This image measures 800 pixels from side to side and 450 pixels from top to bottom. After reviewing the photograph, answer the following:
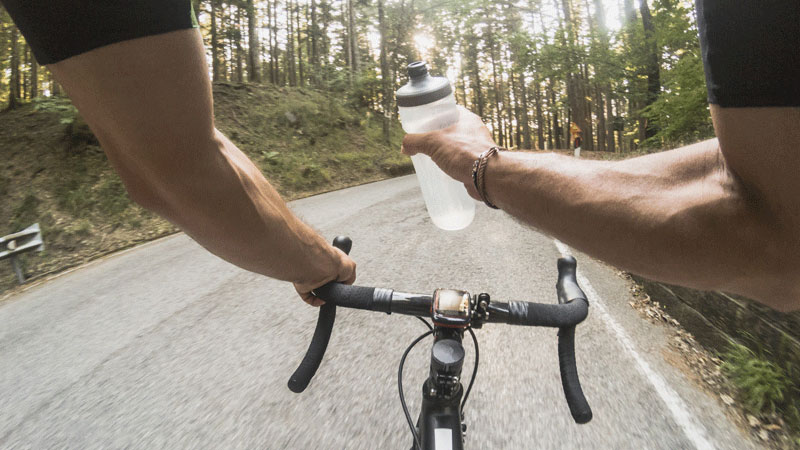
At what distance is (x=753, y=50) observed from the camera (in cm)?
52

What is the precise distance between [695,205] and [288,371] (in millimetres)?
3599

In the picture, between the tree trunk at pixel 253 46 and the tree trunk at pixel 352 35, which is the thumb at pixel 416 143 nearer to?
the tree trunk at pixel 253 46

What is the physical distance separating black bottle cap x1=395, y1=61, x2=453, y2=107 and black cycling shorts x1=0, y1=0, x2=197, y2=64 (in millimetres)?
695

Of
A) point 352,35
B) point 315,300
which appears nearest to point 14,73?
point 352,35


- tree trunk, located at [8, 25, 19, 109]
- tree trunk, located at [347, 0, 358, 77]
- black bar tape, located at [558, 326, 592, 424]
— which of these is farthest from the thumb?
tree trunk, located at [347, 0, 358, 77]

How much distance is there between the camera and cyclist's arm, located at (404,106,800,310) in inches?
21.9

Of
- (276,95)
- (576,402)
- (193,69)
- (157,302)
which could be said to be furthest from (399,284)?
(276,95)

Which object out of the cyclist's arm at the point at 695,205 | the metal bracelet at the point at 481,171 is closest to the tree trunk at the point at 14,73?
the metal bracelet at the point at 481,171

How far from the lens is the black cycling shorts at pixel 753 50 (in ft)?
1.63

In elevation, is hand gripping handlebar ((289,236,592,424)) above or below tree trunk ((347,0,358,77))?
below

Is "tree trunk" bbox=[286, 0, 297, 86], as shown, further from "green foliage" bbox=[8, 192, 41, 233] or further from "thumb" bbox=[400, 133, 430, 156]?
"thumb" bbox=[400, 133, 430, 156]

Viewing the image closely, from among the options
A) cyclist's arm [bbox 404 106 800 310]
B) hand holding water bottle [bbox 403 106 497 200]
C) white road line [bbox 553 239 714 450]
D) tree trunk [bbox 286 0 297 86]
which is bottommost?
white road line [bbox 553 239 714 450]

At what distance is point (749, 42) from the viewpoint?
0.53m

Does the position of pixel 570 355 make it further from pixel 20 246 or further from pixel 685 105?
pixel 20 246
